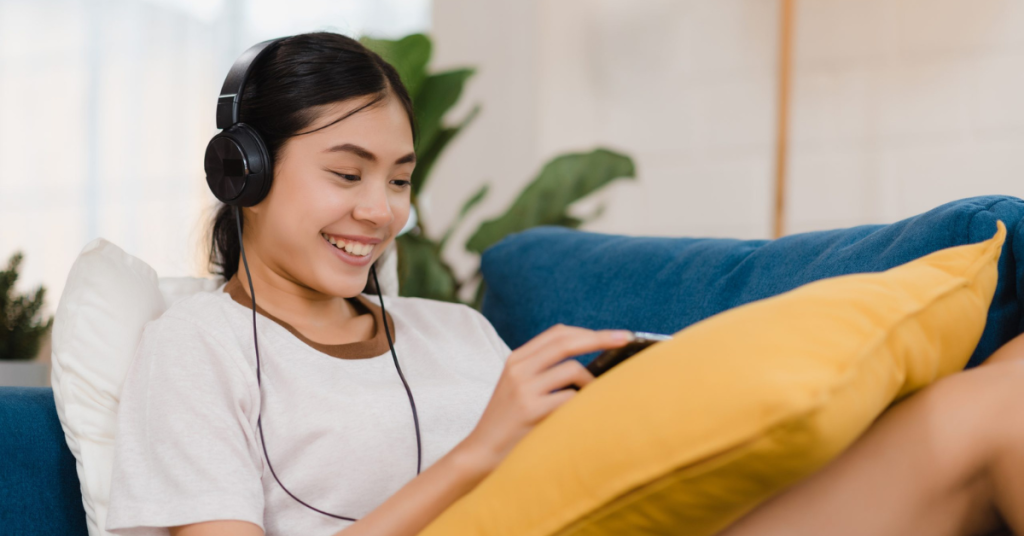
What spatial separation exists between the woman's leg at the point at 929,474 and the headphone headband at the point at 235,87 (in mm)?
699

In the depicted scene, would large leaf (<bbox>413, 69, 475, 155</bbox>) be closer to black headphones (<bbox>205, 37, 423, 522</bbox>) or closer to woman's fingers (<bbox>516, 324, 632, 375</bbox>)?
black headphones (<bbox>205, 37, 423, 522</bbox>)

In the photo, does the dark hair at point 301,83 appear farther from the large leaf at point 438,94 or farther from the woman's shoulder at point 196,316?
the large leaf at point 438,94

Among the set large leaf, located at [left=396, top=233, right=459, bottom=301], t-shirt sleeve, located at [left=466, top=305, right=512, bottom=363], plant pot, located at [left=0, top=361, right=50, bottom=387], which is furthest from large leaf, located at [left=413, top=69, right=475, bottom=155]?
plant pot, located at [left=0, top=361, right=50, bottom=387]

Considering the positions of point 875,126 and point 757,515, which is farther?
point 875,126

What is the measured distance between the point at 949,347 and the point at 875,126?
5.88ft

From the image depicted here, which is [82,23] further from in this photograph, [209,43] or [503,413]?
[503,413]

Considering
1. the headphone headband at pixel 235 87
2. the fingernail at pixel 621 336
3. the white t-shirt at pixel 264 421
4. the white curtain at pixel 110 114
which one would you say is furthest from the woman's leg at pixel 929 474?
the white curtain at pixel 110 114

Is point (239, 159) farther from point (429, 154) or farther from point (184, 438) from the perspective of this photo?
point (429, 154)

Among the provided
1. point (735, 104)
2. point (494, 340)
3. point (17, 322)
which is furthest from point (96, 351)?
point (735, 104)

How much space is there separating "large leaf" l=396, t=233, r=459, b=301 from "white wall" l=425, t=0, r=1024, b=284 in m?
0.73

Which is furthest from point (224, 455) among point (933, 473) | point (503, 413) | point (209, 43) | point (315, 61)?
point (209, 43)

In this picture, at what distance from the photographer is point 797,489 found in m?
0.53

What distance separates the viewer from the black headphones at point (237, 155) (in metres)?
0.90

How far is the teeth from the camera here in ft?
3.14
